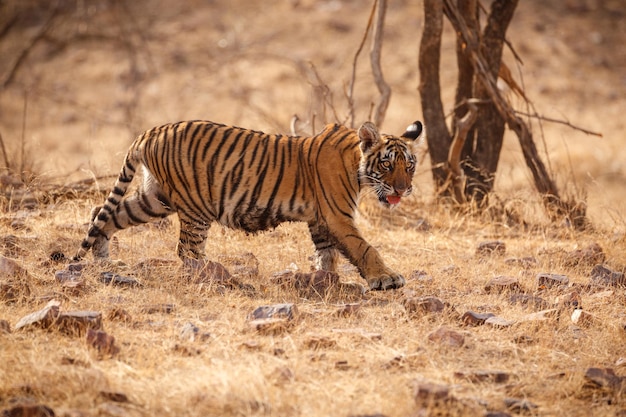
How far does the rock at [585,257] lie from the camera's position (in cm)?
679

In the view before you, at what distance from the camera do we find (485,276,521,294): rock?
5.88 m

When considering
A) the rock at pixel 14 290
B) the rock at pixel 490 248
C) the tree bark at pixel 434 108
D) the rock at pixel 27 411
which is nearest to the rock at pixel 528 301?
the rock at pixel 490 248

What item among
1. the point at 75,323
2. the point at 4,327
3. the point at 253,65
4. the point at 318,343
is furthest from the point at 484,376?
the point at 253,65

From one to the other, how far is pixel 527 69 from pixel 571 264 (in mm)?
13979

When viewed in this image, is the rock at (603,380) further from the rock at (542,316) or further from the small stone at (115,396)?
the small stone at (115,396)

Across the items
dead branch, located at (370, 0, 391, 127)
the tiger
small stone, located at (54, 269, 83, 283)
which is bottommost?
small stone, located at (54, 269, 83, 283)

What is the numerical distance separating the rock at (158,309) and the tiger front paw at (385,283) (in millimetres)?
1346

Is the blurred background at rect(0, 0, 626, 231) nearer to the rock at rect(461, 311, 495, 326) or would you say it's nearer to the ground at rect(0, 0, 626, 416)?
the ground at rect(0, 0, 626, 416)

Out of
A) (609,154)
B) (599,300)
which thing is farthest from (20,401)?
(609,154)

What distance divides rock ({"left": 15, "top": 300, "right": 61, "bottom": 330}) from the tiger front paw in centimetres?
207

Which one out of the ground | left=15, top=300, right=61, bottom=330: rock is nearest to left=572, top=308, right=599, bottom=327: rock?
the ground

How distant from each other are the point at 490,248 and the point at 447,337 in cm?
266

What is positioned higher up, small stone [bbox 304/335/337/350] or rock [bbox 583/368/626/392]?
rock [bbox 583/368/626/392]

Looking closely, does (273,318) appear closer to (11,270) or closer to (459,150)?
(11,270)
